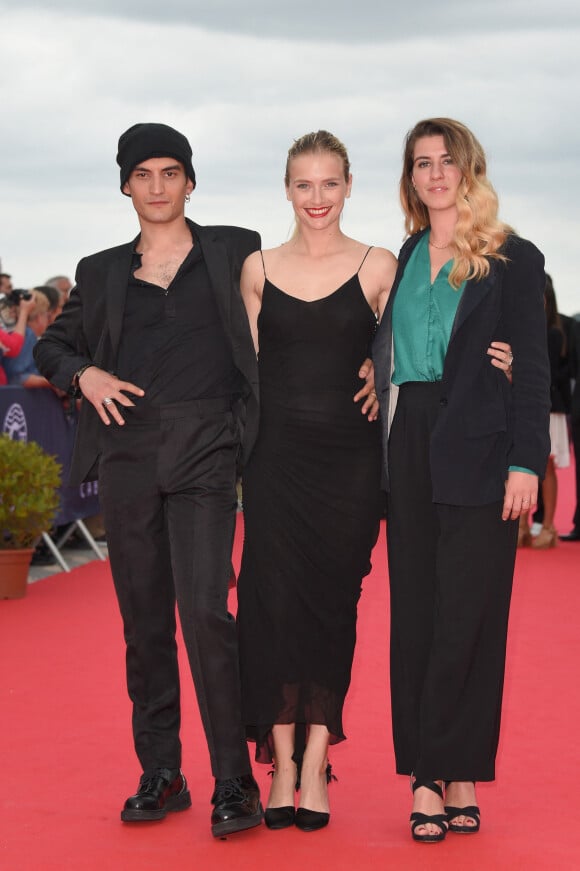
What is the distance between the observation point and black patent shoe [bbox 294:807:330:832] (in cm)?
455

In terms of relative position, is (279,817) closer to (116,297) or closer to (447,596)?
(447,596)

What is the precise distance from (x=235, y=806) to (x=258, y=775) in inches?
30.5

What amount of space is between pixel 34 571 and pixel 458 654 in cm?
692

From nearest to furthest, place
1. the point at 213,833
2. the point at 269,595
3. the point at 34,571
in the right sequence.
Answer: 1. the point at 213,833
2. the point at 269,595
3. the point at 34,571

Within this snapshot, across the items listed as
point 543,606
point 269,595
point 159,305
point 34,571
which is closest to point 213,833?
point 269,595

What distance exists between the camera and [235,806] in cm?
448

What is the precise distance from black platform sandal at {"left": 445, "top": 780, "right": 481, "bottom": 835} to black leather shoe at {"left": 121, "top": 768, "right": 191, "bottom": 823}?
2.77 feet

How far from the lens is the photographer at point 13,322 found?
35.6ft

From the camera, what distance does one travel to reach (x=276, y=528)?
Answer: 468 cm

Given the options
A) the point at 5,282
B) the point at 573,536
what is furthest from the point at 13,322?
the point at 573,536

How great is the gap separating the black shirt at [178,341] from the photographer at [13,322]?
6.18m

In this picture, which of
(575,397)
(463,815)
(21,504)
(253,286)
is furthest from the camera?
(575,397)

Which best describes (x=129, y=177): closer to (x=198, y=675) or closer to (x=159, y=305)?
(x=159, y=305)

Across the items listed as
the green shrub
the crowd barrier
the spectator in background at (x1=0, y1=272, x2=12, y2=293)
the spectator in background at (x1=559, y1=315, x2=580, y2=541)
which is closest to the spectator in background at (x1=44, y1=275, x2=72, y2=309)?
the spectator in background at (x1=0, y1=272, x2=12, y2=293)
